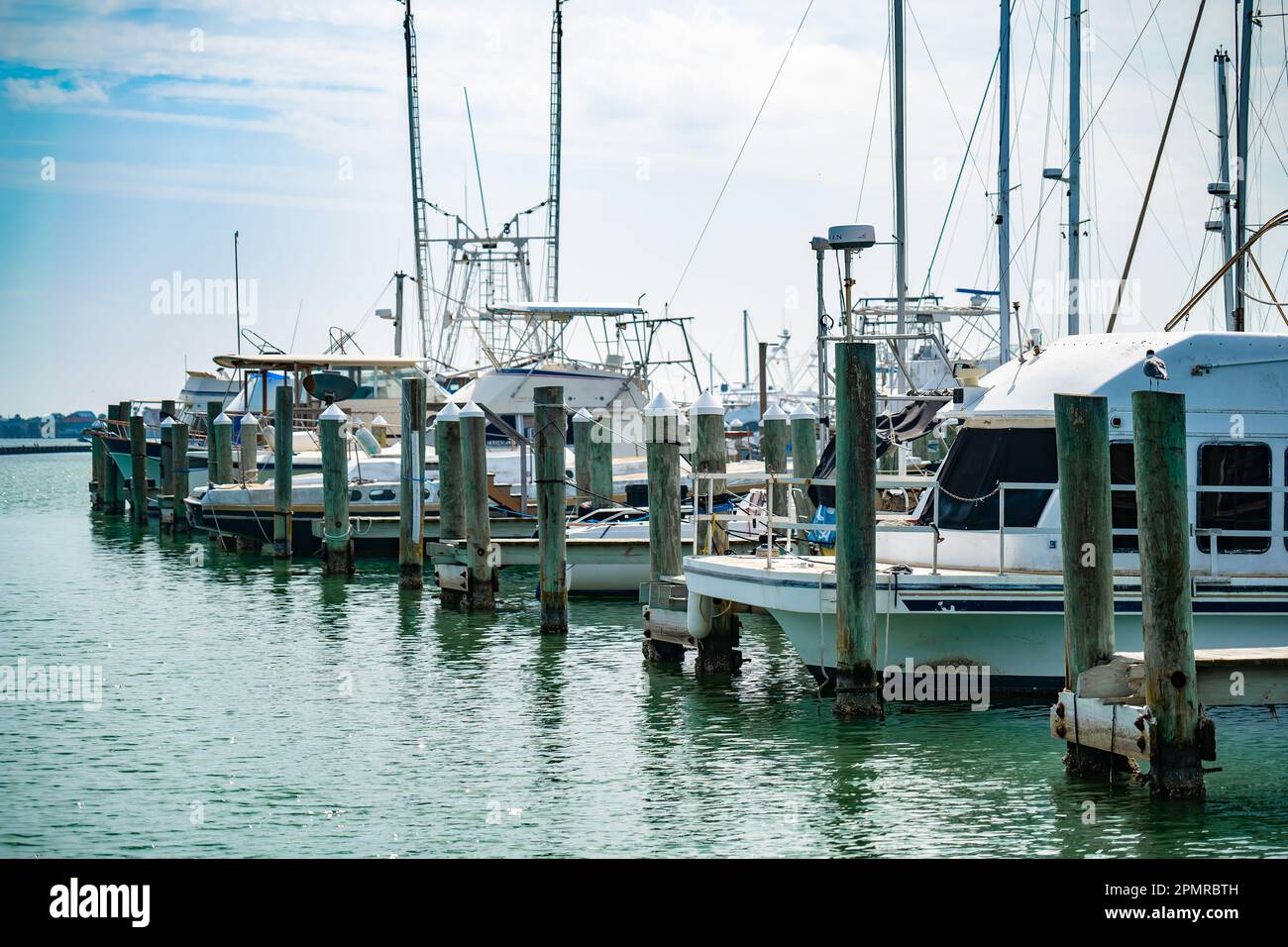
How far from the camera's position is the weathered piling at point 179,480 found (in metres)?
36.5

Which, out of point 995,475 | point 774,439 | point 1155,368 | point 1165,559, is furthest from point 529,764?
point 774,439

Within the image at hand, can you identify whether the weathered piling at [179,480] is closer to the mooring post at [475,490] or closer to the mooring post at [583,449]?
Answer: the mooring post at [583,449]

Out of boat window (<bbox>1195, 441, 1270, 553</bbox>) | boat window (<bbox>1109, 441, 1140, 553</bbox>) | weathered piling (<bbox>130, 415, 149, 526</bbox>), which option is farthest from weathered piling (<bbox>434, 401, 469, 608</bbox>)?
weathered piling (<bbox>130, 415, 149, 526</bbox>)

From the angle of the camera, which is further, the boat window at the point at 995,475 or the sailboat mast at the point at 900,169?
the sailboat mast at the point at 900,169

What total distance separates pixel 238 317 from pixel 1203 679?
169 feet

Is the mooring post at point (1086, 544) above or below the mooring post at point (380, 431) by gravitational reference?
below

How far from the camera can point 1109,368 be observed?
1492 centimetres

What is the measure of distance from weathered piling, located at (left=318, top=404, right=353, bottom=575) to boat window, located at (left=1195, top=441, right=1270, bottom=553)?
15.8 meters

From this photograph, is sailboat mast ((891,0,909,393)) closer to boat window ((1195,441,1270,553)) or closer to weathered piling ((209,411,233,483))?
boat window ((1195,441,1270,553))

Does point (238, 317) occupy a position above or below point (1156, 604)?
Result: above

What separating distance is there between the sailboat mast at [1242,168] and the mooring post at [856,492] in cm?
607

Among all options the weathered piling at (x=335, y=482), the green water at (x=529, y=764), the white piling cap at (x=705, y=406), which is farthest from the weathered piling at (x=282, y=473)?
the white piling cap at (x=705, y=406)
